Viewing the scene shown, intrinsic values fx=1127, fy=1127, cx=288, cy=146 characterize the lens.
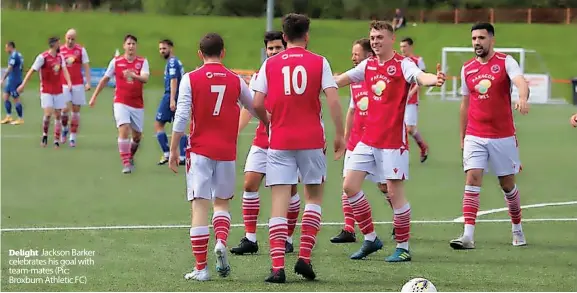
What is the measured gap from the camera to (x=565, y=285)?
27.7 ft

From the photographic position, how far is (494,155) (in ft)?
34.5

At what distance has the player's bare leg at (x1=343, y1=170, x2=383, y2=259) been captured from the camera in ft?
31.8

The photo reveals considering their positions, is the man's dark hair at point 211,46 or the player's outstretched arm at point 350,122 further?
the player's outstretched arm at point 350,122

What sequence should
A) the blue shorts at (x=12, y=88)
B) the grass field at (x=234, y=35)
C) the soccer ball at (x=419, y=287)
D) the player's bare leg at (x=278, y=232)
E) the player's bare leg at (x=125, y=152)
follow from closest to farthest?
the soccer ball at (x=419, y=287) < the player's bare leg at (x=278, y=232) < the player's bare leg at (x=125, y=152) < the blue shorts at (x=12, y=88) < the grass field at (x=234, y=35)

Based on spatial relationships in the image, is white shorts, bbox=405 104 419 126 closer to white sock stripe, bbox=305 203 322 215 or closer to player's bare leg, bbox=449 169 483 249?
player's bare leg, bbox=449 169 483 249

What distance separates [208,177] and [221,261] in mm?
680

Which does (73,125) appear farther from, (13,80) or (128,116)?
(13,80)

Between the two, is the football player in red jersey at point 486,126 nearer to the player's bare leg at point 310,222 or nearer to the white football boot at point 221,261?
the player's bare leg at point 310,222

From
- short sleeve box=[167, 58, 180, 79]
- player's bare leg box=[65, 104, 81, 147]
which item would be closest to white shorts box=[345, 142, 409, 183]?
short sleeve box=[167, 58, 180, 79]

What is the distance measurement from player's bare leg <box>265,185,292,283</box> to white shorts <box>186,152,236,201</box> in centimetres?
42

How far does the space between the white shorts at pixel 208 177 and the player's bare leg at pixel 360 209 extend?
1.20 metres

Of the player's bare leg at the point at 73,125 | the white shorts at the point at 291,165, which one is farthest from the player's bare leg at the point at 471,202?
the player's bare leg at the point at 73,125

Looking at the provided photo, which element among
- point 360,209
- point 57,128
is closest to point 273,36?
point 360,209

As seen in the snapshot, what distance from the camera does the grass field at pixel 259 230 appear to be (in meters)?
→ 8.63
